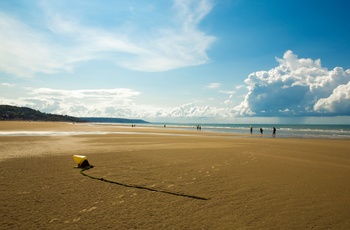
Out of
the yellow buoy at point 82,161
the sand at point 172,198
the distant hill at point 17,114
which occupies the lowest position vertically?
the sand at point 172,198

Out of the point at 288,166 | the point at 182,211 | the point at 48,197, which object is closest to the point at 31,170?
the point at 48,197

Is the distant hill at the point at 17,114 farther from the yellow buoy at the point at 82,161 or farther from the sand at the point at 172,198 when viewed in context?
the sand at the point at 172,198

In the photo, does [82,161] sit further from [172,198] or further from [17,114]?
[17,114]

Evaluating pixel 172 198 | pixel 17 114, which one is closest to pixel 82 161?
pixel 172 198

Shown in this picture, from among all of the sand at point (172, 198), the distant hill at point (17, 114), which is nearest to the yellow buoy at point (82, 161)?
the sand at point (172, 198)

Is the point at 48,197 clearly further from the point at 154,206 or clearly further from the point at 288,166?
the point at 288,166

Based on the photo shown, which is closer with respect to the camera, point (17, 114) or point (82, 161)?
point (82, 161)

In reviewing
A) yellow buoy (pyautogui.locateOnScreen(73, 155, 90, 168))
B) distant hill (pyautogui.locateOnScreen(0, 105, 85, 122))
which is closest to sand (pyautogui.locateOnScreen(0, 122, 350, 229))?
yellow buoy (pyautogui.locateOnScreen(73, 155, 90, 168))

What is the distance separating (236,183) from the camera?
909 centimetres

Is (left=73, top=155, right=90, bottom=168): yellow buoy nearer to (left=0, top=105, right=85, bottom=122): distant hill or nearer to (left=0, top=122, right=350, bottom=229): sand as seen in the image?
(left=0, top=122, right=350, bottom=229): sand

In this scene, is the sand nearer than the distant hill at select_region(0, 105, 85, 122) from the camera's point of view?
Yes

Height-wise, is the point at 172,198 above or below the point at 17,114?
below

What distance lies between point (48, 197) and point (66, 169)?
13.8 feet

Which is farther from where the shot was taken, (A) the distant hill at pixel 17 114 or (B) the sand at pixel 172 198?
(A) the distant hill at pixel 17 114
